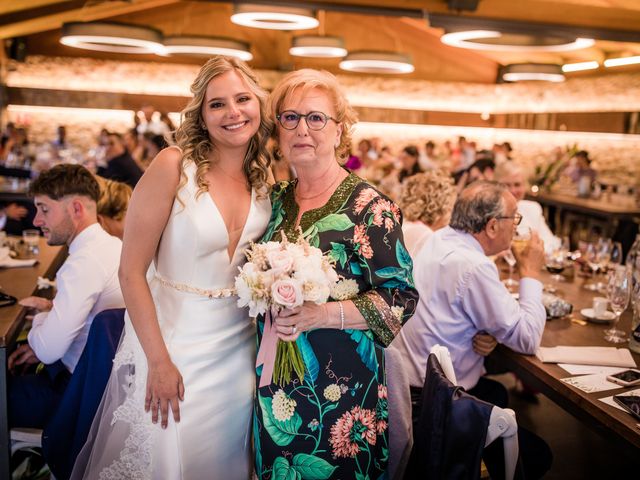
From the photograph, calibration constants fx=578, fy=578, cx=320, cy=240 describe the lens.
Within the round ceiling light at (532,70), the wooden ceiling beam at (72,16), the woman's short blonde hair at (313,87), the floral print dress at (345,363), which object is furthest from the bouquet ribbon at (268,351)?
the wooden ceiling beam at (72,16)

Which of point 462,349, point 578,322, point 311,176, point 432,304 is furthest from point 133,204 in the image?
point 578,322

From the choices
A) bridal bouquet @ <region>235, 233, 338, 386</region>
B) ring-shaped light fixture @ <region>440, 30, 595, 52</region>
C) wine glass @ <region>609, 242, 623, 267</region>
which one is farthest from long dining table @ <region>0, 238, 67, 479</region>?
ring-shaped light fixture @ <region>440, 30, 595, 52</region>

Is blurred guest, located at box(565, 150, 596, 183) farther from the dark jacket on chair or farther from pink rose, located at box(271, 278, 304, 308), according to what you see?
pink rose, located at box(271, 278, 304, 308)

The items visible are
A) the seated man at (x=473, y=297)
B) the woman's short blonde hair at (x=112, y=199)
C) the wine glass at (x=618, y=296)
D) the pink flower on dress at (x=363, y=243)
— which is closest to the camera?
the pink flower on dress at (x=363, y=243)

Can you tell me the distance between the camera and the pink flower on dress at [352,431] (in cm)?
187

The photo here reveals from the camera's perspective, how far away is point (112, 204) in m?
3.45

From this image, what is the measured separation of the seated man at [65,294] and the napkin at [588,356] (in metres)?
1.88

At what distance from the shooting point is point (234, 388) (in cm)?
206

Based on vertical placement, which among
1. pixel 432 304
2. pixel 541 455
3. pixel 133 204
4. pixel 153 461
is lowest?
pixel 541 455

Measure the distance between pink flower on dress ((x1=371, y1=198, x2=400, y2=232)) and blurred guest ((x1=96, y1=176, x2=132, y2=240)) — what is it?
2.01 meters

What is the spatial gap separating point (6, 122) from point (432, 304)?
13037mm

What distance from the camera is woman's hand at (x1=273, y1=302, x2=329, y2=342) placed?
1704mm

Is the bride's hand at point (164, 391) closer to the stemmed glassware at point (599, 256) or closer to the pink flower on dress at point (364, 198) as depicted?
the pink flower on dress at point (364, 198)

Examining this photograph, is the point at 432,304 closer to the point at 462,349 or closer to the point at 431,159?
the point at 462,349
